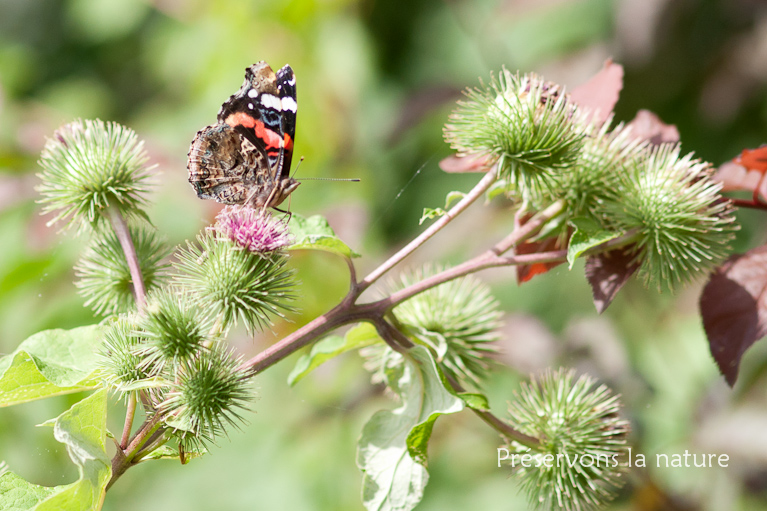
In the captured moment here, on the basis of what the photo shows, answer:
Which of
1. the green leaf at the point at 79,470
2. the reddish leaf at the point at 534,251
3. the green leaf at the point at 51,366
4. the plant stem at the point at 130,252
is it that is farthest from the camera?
the reddish leaf at the point at 534,251

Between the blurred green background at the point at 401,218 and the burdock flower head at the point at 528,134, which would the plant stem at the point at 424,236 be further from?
the blurred green background at the point at 401,218

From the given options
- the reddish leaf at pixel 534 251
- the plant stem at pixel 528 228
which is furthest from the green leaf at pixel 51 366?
the reddish leaf at pixel 534 251

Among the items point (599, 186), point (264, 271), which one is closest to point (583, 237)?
point (599, 186)

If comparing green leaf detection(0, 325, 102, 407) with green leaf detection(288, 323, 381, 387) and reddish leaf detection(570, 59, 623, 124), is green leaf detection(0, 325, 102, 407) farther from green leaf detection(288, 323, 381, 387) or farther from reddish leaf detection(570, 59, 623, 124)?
reddish leaf detection(570, 59, 623, 124)

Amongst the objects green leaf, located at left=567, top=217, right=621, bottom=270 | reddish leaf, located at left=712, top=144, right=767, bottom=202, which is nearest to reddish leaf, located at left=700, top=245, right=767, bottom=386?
reddish leaf, located at left=712, top=144, right=767, bottom=202

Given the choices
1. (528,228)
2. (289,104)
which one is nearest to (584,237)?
(528,228)
